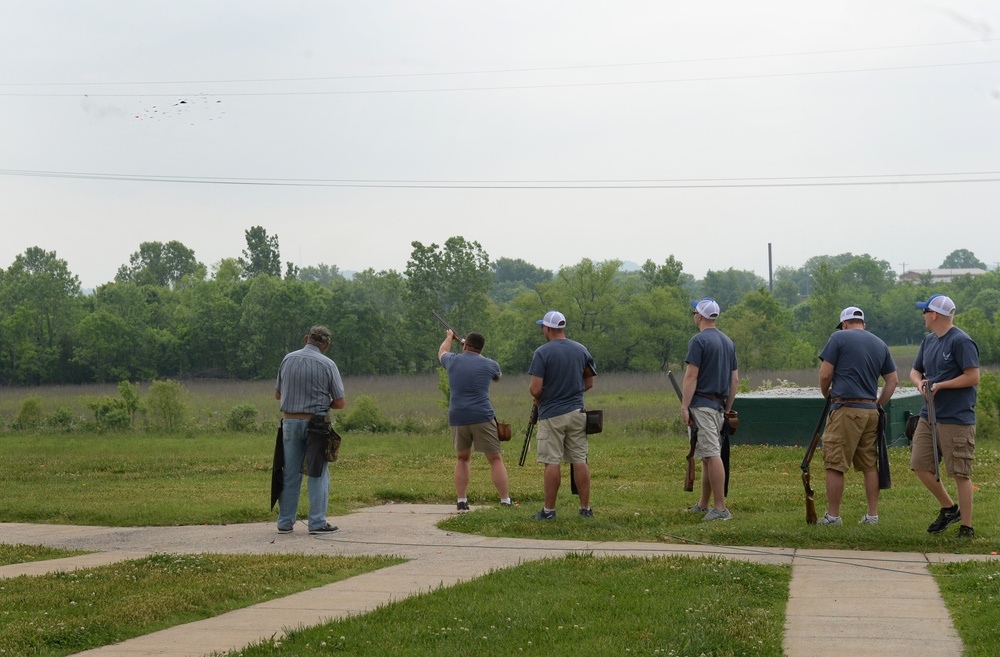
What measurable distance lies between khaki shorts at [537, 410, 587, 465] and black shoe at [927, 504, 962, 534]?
306 centimetres

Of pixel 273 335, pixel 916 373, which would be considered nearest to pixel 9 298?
pixel 273 335

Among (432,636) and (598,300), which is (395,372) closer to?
(598,300)

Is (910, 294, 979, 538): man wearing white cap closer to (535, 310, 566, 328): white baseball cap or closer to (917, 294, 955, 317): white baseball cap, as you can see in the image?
(917, 294, 955, 317): white baseball cap

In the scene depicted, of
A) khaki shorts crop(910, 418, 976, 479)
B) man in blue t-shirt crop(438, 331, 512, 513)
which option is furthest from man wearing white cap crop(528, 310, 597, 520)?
khaki shorts crop(910, 418, 976, 479)

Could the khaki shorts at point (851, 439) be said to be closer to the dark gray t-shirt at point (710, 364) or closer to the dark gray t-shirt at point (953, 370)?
the dark gray t-shirt at point (953, 370)

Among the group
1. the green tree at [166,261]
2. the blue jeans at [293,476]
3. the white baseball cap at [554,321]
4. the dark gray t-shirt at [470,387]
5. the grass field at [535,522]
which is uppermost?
the green tree at [166,261]

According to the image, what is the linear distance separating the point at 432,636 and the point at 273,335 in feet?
215

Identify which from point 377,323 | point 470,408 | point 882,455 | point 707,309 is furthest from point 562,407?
point 377,323

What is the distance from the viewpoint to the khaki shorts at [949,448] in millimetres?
8766

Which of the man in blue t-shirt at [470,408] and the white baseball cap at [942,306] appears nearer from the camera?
the white baseball cap at [942,306]

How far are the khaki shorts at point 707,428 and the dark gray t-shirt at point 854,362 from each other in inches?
42.2

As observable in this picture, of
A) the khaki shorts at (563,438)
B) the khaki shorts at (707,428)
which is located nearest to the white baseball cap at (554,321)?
the khaki shorts at (563,438)

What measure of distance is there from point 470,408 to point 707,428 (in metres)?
2.51

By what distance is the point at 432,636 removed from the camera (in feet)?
19.1
